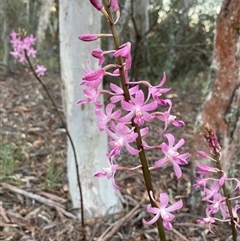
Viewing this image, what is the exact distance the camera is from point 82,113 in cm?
330

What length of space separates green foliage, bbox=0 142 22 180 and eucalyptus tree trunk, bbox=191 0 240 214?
1.73 m

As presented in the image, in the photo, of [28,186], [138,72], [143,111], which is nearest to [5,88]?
[138,72]

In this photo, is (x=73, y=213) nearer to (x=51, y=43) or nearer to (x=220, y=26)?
(x=220, y=26)

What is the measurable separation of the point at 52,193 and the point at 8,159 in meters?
0.58

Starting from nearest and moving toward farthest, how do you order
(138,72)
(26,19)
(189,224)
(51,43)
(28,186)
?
(189,224)
(28,186)
(138,72)
(26,19)
(51,43)

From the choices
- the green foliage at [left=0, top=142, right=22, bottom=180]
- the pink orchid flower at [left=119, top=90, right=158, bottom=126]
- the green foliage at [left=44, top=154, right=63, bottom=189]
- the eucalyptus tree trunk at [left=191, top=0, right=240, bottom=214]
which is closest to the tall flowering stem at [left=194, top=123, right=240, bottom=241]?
the pink orchid flower at [left=119, top=90, right=158, bottom=126]

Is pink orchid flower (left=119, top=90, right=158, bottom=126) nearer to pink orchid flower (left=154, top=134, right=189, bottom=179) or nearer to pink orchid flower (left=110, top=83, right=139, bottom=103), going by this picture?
pink orchid flower (left=110, top=83, right=139, bottom=103)

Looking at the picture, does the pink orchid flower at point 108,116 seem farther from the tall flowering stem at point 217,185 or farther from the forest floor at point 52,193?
the forest floor at point 52,193

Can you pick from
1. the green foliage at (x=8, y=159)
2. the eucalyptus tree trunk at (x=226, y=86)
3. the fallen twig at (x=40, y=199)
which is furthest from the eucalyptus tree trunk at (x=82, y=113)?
the eucalyptus tree trunk at (x=226, y=86)

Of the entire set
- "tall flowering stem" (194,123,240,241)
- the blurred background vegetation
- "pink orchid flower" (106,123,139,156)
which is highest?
the blurred background vegetation

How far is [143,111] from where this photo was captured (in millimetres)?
1187

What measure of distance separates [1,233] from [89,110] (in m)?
1.01

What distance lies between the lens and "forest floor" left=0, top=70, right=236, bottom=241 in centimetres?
317

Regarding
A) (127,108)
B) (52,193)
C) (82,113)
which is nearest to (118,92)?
(127,108)
